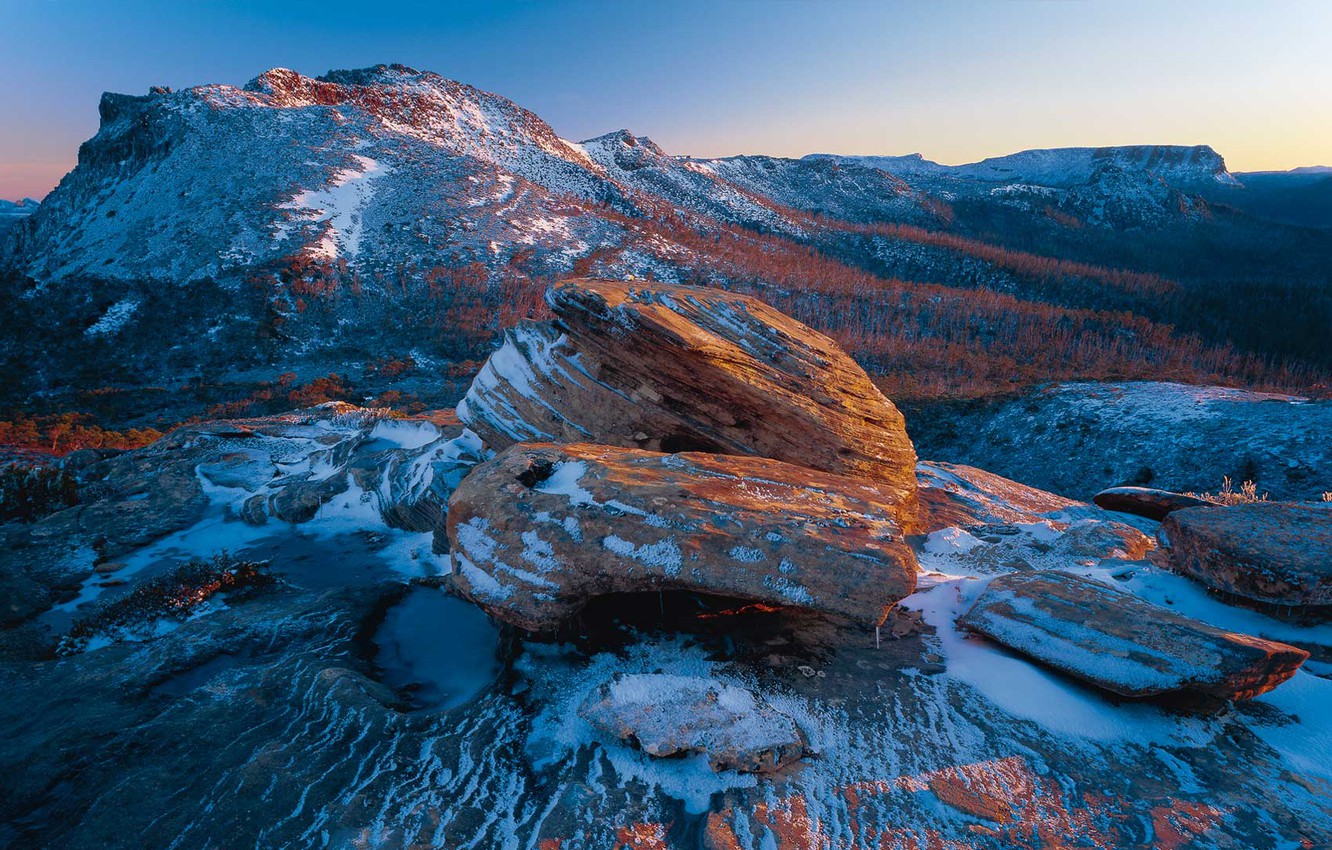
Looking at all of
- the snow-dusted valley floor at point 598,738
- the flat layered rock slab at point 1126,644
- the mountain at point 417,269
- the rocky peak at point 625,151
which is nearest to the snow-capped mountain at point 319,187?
the mountain at point 417,269

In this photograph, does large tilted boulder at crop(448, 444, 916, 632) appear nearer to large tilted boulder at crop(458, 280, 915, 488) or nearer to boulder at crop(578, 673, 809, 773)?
boulder at crop(578, 673, 809, 773)

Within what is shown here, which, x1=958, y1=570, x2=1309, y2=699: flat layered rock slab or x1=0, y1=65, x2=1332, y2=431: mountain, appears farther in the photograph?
x1=0, y1=65, x2=1332, y2=431: mountain

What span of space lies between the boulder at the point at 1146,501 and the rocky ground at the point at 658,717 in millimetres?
4343

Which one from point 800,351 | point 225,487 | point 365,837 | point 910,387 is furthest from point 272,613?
point 910,387

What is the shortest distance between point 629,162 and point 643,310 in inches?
4702

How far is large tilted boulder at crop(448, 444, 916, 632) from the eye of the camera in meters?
5.73

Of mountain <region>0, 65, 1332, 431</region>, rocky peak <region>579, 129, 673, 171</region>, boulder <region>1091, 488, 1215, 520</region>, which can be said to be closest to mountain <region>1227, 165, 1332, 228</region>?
mountain <region>0, 65, 1332, 431</region>

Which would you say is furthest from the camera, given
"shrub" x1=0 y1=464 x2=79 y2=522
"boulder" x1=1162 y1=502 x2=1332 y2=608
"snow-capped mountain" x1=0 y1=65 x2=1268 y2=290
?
"snow-capped mountain" x1=0 y1=65 x2=1268 y2=290

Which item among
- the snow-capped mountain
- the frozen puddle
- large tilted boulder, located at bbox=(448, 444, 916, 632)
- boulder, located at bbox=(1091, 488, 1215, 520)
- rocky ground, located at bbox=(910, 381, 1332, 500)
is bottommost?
rocky ground, located at bbox=(910, 381, 1332, 500)

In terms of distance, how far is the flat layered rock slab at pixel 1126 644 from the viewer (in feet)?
17.1

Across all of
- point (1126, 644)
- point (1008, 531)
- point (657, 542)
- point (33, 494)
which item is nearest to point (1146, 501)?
point (1008, 531)

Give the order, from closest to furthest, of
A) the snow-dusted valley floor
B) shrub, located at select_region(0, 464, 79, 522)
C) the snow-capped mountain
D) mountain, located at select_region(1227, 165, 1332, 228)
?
the snow-dusted valley floor < shrub, located at select_region(0, 464, 79, 522) < the snow-capped mountain < mountain, located at select_region(1227, 165, 1332, 228)

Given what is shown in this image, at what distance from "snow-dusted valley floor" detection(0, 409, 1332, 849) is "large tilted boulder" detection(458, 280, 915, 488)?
2.84 metres

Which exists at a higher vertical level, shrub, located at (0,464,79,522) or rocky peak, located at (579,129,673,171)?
rocky peak, located at (579,129,673,171)
